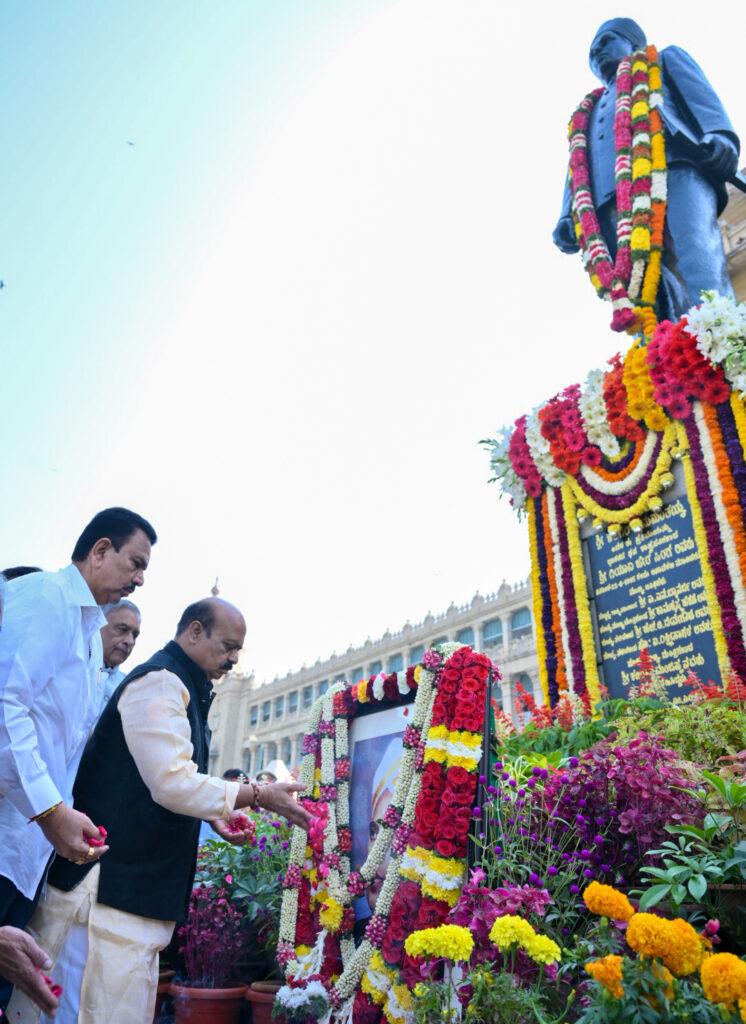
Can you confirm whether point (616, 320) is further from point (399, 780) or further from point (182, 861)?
point (182, 861)

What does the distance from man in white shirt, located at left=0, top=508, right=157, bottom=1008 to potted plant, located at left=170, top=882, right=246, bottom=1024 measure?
137cm

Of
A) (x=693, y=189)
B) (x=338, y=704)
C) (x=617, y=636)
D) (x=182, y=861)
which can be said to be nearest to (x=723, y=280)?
(x=693, y=189)

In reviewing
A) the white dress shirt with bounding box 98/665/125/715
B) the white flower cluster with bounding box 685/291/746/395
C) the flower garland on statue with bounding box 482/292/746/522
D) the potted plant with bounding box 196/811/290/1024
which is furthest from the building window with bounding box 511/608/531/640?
the white dress shirt with bounding box 98/665/125/715

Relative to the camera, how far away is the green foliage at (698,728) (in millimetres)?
3725

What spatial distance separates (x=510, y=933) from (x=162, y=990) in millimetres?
2404

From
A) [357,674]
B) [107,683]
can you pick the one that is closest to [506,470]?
[107,683]

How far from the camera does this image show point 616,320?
7.15m

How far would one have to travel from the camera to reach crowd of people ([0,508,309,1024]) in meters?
2.26

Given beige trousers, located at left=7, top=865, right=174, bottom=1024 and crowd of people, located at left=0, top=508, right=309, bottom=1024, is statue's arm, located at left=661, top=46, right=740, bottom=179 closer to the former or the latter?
crowd of people, located at left=0, top=508, right=309, bottom=1024

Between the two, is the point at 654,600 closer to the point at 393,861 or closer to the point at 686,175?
the point at 393,861

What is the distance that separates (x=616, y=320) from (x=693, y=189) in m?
1.53

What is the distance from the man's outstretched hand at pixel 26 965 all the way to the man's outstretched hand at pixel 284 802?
0.80 m

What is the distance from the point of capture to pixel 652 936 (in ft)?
5.67

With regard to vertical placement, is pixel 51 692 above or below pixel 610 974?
above
